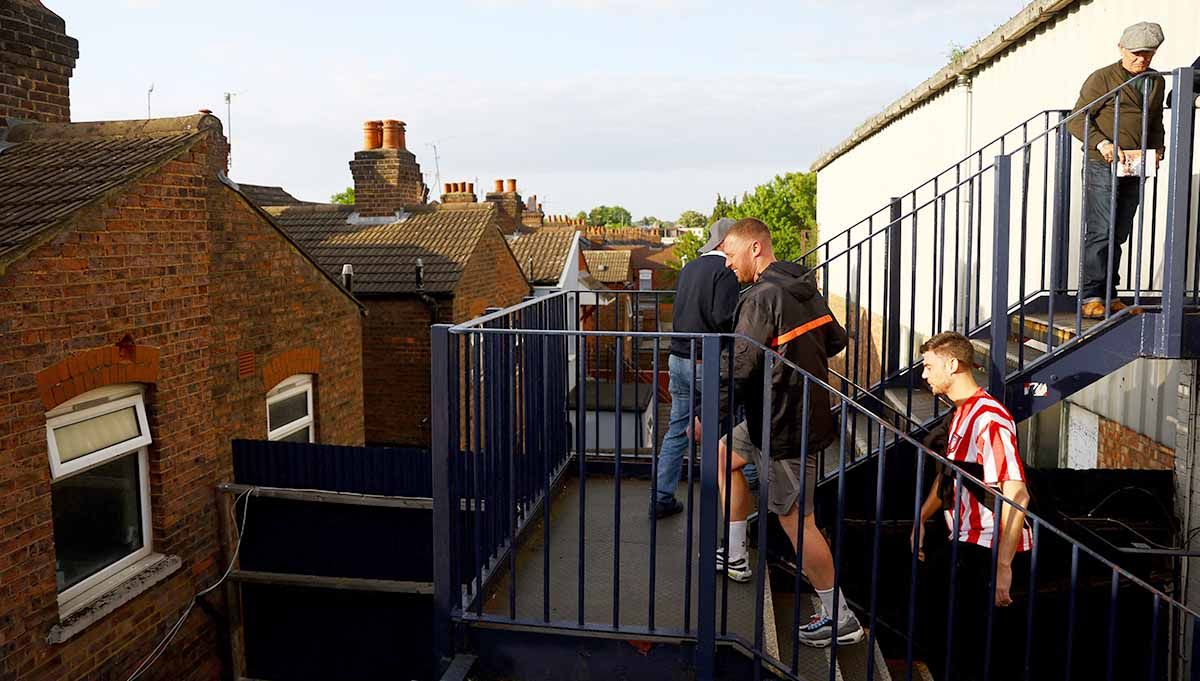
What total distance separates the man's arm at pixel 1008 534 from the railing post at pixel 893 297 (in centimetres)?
197

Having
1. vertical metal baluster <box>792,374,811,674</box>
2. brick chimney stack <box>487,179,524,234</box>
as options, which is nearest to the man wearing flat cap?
vertical metal baluster <box>792,374,811,674</box>

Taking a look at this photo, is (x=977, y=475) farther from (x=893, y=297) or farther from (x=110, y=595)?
(x=110, y=595)

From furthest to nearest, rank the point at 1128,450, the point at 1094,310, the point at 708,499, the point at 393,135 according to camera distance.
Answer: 1. the point at 393,135
2. the point at 1128,450
3. the point at 1094,310
4. the point at 708,499

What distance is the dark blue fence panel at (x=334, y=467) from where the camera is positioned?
24.1 feet

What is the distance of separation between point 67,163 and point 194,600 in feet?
11.6

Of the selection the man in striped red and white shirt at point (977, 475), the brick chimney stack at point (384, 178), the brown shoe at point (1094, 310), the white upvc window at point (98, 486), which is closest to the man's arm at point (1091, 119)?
the brown shoe at point (1094, 310)

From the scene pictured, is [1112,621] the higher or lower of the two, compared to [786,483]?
lower

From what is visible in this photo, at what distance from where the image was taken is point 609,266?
42.3m

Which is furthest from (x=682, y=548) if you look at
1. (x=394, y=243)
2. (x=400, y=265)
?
(x=394, y=243)

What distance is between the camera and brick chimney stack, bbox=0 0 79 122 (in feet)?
24.6

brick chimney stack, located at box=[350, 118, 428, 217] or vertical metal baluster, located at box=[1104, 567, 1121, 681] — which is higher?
brick chimney stack, located at box=[350, 118, 428, 217]

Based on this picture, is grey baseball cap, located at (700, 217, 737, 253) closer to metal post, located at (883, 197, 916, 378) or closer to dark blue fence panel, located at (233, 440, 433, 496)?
metal post, located at (883, 197, 916, 378)

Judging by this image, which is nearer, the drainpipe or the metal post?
the metal post

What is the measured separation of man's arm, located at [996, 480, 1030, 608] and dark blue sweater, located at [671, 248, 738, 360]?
198 cm
